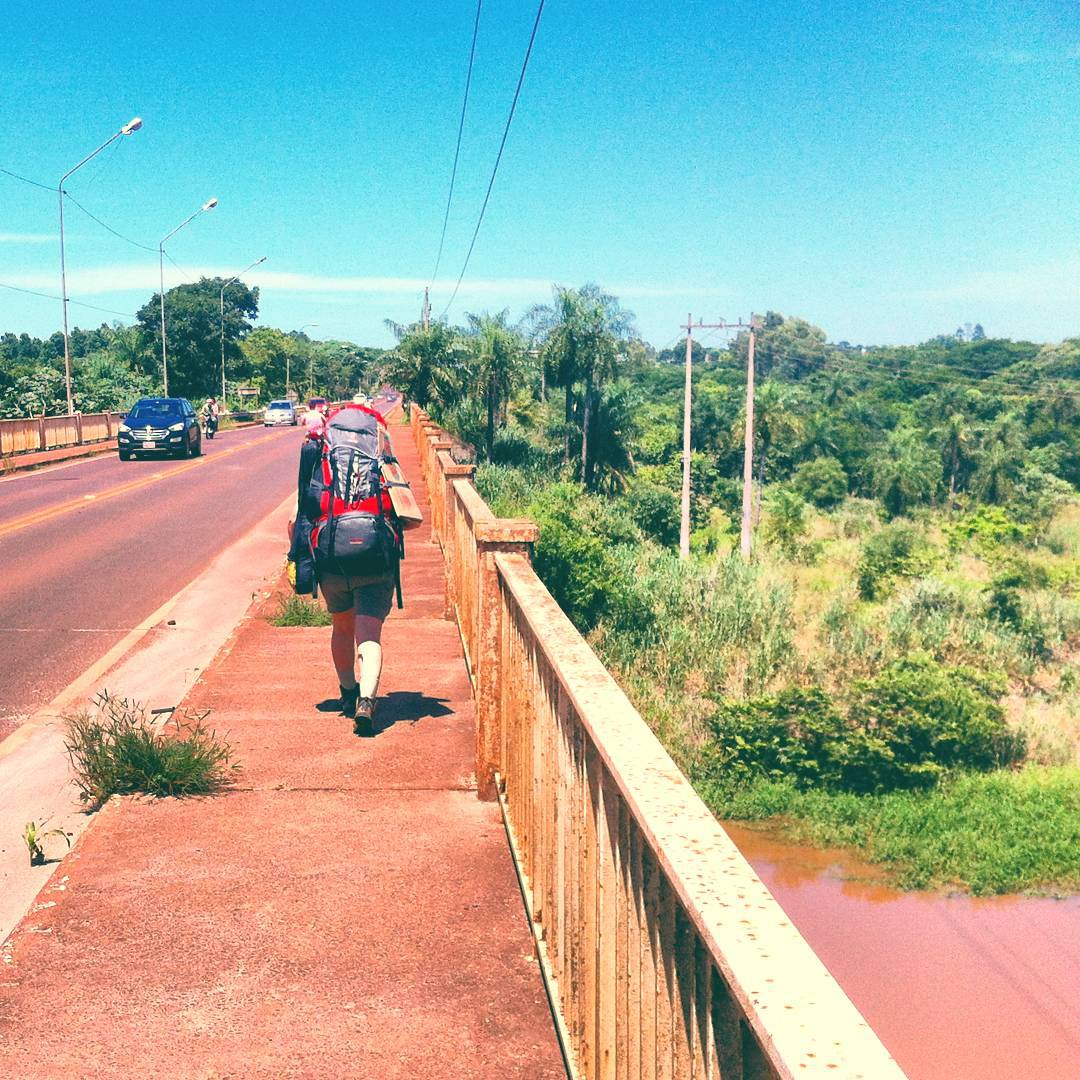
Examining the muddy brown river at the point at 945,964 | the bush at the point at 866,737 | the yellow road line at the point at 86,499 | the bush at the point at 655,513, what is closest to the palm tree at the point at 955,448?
the bush at the point at 655,513

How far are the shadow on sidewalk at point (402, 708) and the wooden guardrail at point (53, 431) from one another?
84.8 feet

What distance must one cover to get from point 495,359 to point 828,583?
14.8m

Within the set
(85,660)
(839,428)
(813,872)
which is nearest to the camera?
(85,660)

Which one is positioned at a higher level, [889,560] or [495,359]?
[495,359]

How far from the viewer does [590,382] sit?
4653cm

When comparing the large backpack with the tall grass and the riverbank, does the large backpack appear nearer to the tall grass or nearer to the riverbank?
the riverbank

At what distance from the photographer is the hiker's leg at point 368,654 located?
6141mm

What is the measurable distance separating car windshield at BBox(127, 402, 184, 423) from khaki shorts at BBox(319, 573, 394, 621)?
1139 inches

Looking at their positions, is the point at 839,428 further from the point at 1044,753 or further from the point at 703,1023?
the point at 703,1023

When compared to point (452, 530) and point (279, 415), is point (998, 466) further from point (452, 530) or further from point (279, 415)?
point (452, 530)

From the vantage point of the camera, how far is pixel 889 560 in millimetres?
45062

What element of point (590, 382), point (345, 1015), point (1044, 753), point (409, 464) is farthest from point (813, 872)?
point (590, 382)

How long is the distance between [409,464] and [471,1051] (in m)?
22.8

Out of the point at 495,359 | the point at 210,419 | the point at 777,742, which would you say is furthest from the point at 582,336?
the point at 777,742
